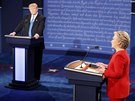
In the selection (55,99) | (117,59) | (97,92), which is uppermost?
(117,59)

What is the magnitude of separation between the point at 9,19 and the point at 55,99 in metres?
4.96

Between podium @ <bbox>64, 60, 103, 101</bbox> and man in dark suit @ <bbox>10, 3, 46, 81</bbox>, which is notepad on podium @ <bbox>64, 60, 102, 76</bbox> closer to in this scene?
podium @ <bbox>64, 60, 103, 101</bbox>

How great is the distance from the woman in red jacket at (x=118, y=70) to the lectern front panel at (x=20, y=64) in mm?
3089

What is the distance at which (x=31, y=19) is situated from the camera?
7648 millimetres

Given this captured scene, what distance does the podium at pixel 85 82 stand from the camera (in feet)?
15.1

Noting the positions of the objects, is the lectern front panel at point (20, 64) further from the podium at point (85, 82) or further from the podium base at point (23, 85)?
the podium at point (85, 82)

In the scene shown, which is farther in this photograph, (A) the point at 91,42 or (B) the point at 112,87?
(A) the point at 91,42

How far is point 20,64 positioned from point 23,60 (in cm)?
11

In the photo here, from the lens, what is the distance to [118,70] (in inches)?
173

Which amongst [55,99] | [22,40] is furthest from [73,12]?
[55,99]

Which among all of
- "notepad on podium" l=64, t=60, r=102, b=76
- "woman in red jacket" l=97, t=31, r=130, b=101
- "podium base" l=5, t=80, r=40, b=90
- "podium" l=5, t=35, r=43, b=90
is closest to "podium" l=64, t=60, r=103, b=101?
"notepad on podium" l=64, t=60, r=102, b=76

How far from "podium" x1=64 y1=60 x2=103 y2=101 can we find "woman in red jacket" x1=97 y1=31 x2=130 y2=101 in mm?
121

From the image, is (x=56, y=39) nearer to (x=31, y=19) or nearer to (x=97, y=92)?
(x=31, y=19)

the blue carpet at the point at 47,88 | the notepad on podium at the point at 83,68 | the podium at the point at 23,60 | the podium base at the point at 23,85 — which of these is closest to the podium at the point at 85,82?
the notepad on podium at the point at 83,68
